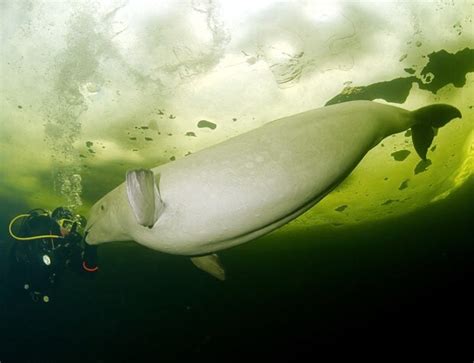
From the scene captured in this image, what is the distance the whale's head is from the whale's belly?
74 centimetres

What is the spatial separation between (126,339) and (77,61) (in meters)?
38.0

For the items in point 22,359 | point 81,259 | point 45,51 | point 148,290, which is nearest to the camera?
point 81,259

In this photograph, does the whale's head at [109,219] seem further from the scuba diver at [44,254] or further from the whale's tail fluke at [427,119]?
the whale's tail fluke at [427,119]

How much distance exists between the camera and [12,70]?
8.99 m

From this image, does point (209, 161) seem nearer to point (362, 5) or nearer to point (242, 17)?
point (242, 17)

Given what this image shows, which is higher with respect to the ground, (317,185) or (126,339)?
(317,185)

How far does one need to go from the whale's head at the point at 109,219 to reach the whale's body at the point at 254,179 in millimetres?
509

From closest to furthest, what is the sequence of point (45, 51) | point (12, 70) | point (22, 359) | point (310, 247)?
point (45, 51) → point (12, 70) → point (310, 247) → point (22, 359)

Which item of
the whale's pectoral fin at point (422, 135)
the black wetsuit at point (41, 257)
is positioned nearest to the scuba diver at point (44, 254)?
the black wetsuit at point (41, 257)

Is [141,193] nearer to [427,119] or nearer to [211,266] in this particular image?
[211,266]

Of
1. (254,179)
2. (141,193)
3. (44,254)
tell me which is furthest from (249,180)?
(44,254)

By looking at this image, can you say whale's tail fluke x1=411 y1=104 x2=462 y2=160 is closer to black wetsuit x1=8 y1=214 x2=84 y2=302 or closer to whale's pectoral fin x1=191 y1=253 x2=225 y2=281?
whale's pectoral fin x1=191 y1=253 x2=225 y2=281

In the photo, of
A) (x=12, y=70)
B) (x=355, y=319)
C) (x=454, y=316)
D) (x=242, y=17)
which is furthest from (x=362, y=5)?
(x=454, y=316)

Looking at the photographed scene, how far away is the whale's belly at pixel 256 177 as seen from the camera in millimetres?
3525
